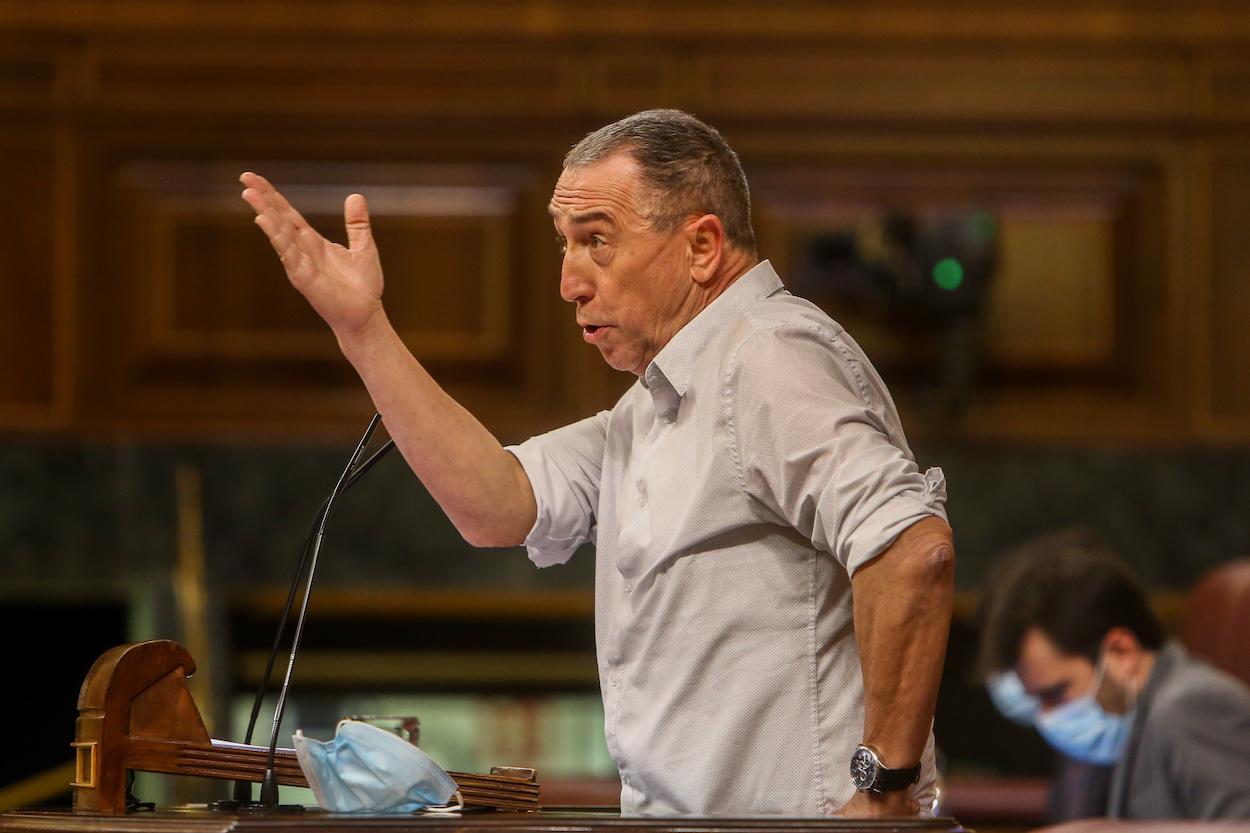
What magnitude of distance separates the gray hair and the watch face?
489 millimetres

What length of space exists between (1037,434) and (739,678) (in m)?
2.42

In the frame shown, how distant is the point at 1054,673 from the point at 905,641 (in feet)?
5.95

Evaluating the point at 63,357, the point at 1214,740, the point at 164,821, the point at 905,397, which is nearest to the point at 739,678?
the point at 164,821

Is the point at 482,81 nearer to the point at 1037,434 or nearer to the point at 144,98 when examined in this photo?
the point at 144,98

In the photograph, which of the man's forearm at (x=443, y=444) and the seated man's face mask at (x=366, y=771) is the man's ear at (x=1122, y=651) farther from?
A: the seated man's face mask at (x=366, y=771)

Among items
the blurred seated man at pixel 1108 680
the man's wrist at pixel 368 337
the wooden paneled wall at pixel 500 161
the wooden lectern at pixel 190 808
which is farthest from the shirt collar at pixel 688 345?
the wooden paneled wall at pixel 500 161

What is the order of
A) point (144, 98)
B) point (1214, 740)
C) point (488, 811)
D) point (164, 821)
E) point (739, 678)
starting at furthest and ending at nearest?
point (144, 98)
point (1214, 740)
point (739, 678)
point (488, 811)
point (164, 821)

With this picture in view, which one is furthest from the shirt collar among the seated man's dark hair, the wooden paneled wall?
the wooden paneled wall

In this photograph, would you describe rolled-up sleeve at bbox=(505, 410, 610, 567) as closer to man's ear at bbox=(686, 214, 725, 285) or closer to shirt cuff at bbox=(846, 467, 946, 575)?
man's ear at bbox=(686, 214, 725, 285)

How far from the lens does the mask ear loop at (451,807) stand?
1.23m

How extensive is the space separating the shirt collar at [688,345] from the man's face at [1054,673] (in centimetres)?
164

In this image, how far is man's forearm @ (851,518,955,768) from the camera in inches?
50.4

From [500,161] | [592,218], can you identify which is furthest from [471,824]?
[500,161]

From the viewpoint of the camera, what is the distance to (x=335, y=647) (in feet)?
12.6
